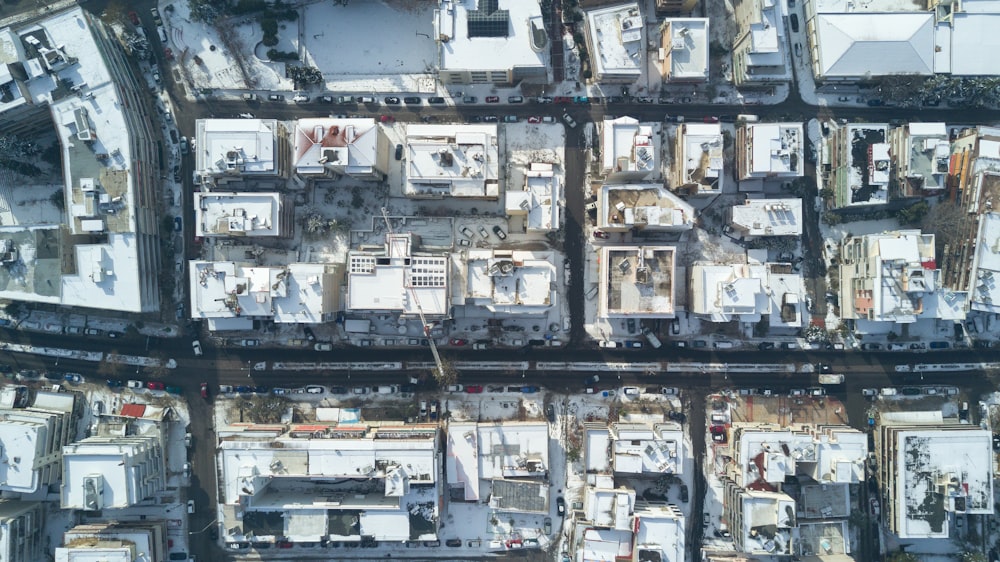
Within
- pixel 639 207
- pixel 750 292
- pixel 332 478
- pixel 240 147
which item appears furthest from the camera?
pixel 332 478

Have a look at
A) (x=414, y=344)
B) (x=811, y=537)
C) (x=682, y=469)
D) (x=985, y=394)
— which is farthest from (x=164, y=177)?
(x=985, y=394)

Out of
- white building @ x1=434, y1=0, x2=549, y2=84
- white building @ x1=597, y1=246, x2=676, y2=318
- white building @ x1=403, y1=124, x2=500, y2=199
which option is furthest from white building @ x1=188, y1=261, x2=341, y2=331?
white building @ x1=597, y1=246, x2=676, y2=318

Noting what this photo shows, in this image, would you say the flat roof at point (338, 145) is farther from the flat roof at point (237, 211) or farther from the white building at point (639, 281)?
the white building at point (639, 281)

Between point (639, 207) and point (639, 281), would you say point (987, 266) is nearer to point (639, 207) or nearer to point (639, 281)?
point (639, 281)

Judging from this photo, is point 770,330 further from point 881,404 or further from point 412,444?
point 412,444

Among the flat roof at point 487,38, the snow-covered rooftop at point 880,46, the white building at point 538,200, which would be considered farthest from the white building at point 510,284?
the snow-covered rooftop at point 880,46

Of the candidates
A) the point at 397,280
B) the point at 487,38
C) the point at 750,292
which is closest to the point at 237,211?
the point at 397,280
